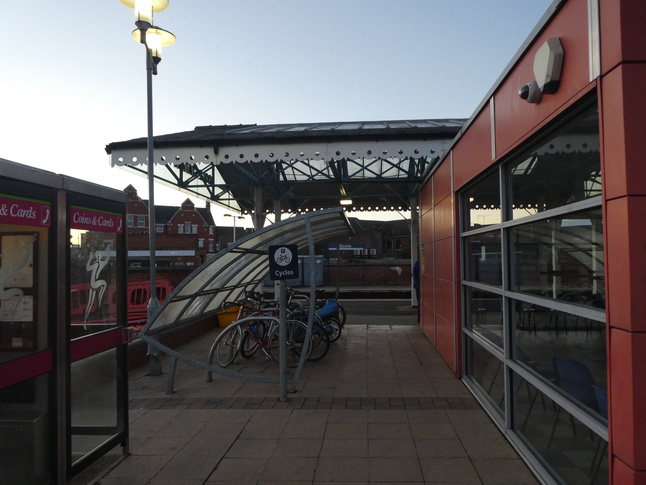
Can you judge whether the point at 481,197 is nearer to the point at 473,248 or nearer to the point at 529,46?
the point at 473,248

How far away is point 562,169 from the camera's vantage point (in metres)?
3.02

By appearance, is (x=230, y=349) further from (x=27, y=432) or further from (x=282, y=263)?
(x=27, y=432)

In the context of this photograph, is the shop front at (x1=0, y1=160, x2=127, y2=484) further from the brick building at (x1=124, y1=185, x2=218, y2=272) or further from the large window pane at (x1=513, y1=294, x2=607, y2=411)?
the brick building at (x1=124, y1=185, x2=218, y2=272)

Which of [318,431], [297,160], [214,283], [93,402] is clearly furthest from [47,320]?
[297,160]

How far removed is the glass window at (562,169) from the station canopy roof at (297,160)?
482 centimetres

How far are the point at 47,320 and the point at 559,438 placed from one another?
3.81 metres

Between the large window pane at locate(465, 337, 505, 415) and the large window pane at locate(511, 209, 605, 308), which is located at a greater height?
the large window pane at locate(511, 209, 605, 308)

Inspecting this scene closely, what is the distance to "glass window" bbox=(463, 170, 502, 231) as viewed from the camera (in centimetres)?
458

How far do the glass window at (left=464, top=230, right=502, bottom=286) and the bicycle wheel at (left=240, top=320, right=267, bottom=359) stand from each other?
345 cm

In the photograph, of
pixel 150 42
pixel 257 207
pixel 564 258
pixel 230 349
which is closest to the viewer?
→ pixel 564 258

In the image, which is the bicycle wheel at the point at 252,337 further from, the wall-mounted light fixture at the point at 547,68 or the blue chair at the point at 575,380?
the wall-mounted light fixture at the point at 547,68

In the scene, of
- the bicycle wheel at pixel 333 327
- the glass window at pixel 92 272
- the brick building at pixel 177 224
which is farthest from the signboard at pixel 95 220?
the brick building at pixel 177 224

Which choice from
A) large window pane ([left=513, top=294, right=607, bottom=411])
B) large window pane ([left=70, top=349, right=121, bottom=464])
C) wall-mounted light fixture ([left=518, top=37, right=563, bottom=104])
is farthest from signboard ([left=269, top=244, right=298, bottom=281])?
wall-mounted light fixture ([left=518, top=37, right=563, bottom=104])

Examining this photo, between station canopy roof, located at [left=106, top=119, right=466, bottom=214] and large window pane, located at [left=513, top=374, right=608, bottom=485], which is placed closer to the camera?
large window pane, located at [left=513, top=374, right=608, bottom=485]
